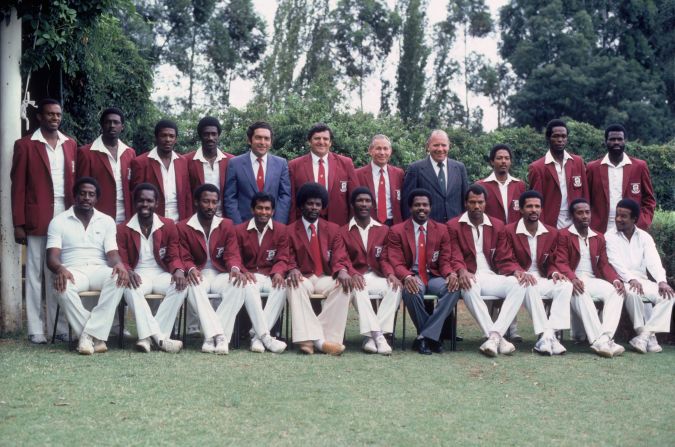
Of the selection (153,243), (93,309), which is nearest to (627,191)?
(153,243)

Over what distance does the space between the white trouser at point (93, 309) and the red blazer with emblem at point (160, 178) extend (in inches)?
45.6

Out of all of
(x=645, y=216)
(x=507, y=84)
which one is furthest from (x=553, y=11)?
(x=645, y=216)

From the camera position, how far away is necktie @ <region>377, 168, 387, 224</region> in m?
8.59

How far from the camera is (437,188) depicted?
8.51 meters

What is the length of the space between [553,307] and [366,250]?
74.9 inches

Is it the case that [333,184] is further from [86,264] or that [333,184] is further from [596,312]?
[596,312]

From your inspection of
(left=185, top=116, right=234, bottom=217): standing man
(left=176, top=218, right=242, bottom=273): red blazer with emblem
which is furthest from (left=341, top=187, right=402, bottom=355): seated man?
(left=185, top=116, right=234, bottom=217): standing man

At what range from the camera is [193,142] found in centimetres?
1700

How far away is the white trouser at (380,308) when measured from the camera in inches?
294

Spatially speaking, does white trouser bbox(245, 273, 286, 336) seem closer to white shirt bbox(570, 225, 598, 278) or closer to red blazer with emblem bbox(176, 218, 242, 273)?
red blazer with emblem bbox(176, 218, 242, 273)

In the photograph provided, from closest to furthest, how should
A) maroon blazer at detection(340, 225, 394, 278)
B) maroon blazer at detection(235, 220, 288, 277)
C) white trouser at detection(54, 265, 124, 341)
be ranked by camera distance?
1. white trouser at detection(54, 265, 124, 341)
2. maroon blazer at detection(235, 220, 288, 277)
3. maroon blazer at detection(340, 225, 394, 278)

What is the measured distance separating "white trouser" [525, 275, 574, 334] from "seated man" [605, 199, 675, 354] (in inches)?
26.9

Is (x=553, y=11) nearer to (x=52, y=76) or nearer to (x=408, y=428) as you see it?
(x=52, y=76)

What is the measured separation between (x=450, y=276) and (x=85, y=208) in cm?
350
